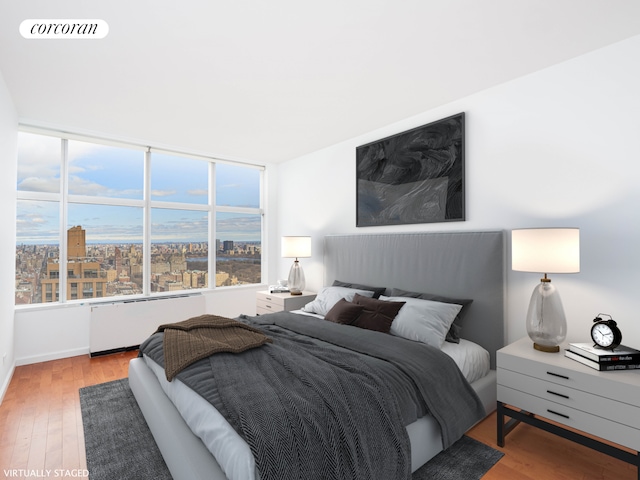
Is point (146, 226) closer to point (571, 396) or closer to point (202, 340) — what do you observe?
point (202, 340)

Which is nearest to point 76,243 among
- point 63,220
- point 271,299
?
point 63,220

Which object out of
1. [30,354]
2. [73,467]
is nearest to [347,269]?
[73,467]

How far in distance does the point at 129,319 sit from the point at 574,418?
4.32m

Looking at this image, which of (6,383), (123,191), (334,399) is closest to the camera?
(334,399)

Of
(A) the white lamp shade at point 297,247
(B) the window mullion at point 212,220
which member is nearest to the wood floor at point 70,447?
(B) the window mullion at point 212,220

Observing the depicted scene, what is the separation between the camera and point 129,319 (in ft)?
13.2

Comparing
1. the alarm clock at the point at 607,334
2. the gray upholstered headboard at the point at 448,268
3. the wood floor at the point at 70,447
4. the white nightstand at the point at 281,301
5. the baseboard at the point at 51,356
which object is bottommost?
the wood floor at the point at 70,447

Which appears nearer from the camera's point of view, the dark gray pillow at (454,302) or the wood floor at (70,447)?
the wood floor at (70,447)

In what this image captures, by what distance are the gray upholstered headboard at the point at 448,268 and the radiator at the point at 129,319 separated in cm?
237

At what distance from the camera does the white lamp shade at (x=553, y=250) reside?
6.67 ft

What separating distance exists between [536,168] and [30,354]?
5.25 meters

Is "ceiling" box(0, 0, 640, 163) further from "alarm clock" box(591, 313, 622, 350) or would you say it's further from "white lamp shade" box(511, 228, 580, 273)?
"alarm clock" box(591, 313, 622, 350)

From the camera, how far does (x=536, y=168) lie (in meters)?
2.57

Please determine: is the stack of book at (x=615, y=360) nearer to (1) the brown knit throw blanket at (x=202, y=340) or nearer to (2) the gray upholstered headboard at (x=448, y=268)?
(2) the gray upholstered headboard at (x=448, y=268)
